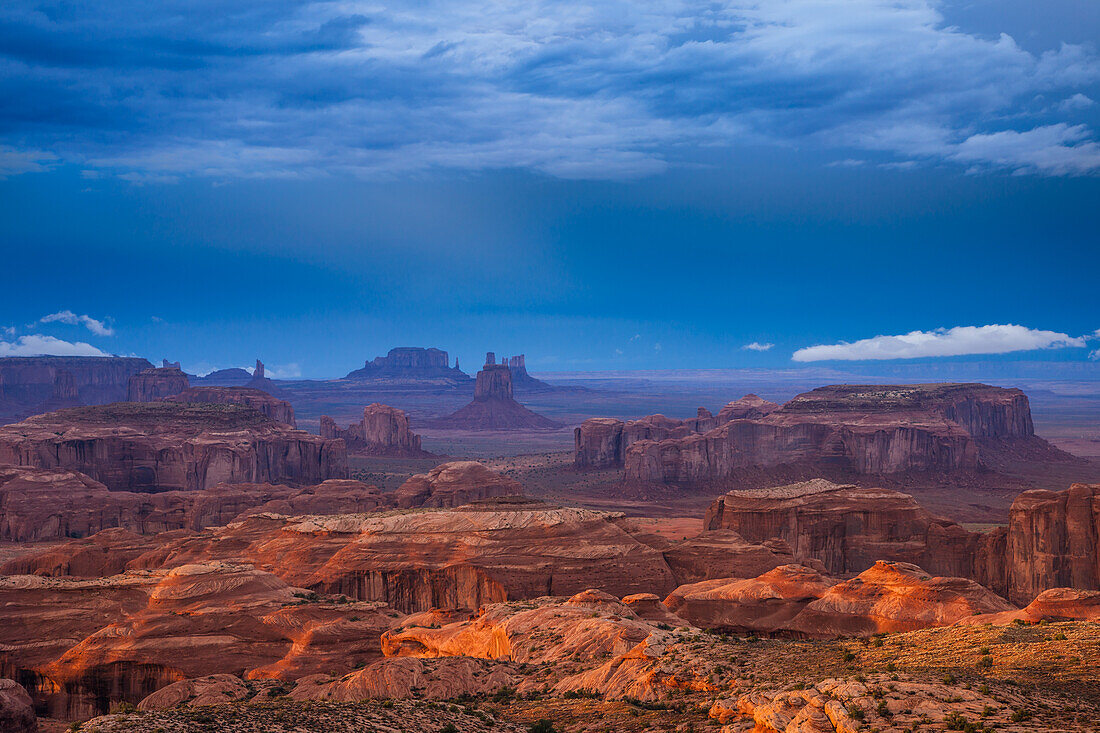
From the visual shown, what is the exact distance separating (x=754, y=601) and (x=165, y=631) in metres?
28.3

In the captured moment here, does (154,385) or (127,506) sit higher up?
(154,385)

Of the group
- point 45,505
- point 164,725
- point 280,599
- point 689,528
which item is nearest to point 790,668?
point 164,725

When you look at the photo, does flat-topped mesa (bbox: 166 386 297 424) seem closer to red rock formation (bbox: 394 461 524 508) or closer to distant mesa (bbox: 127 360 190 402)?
distant mesa (bbox: 127 360 190 402)

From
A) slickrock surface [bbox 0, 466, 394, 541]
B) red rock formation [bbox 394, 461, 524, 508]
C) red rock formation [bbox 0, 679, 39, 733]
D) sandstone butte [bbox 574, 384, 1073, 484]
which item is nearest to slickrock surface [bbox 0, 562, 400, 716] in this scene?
red rock formation [bbox 0, 679, 39, 733]

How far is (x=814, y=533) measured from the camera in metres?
66.2

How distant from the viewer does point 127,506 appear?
8181cm

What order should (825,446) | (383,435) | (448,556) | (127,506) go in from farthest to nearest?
1. (383,435)
2. (825,446)
3. (127,506)
4. (448,556)

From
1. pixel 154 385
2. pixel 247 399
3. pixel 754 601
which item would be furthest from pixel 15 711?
pixel 154 385

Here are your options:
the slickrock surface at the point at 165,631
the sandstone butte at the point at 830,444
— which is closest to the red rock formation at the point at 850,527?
the slickrock surface at the point at 165,631

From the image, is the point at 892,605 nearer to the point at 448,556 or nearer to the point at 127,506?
the point at 448,556

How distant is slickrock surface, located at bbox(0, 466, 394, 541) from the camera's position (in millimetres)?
78938

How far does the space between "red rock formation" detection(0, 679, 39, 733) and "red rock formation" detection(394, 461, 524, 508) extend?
50.3 meters

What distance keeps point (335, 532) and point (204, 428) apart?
70.4 m

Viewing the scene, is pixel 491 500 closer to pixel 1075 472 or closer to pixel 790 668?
pixel 790 668
